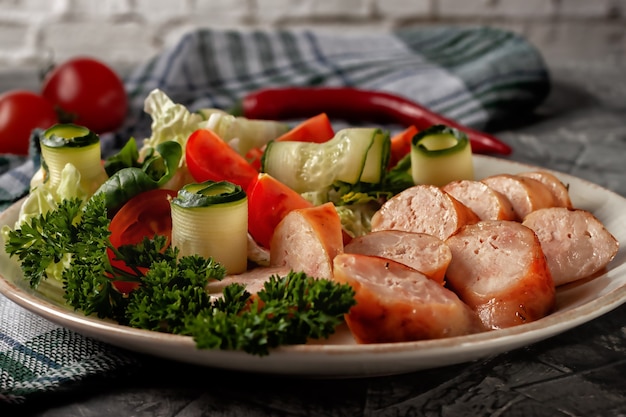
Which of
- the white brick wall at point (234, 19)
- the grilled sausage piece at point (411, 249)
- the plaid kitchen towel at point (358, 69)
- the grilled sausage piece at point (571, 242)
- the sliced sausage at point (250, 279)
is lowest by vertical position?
the white brick wall at point (234, 19)

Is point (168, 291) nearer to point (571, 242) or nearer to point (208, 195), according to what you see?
point (208, 195)

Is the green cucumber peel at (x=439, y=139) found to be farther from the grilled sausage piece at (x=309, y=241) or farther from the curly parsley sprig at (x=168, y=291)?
the curly parsley sprig at (x=168, y=291)

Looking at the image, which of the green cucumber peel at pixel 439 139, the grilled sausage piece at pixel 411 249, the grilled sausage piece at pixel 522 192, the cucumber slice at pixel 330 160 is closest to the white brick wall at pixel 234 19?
the green cucumber peel at pixel 439 139

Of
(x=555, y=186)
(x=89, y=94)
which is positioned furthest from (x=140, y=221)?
(x=89, y=94)

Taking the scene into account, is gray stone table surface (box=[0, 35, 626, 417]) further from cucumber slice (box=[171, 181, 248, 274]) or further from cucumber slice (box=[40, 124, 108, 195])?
cucumber slice (box=[40, 124, 108, 195])

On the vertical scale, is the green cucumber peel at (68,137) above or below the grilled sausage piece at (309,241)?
above

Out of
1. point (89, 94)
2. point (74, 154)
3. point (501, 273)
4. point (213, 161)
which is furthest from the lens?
point (89, 94)

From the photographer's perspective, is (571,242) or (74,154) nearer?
(571,242)
